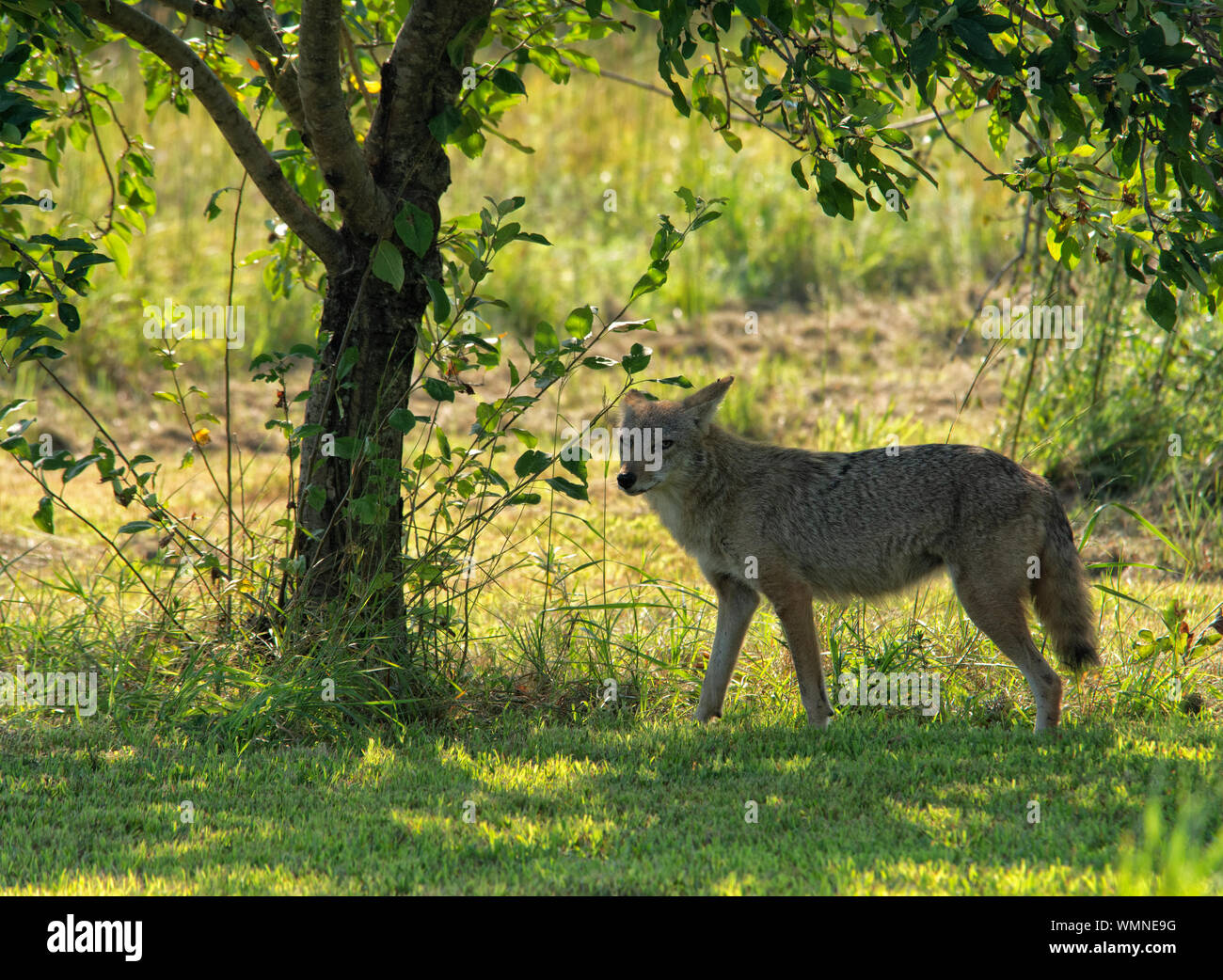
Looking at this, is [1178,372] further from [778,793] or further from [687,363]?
[778,793]

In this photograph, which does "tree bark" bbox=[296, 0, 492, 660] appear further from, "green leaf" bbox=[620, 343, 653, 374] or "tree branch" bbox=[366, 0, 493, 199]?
"green leaf" bbox=[620, 343, 653, 374]

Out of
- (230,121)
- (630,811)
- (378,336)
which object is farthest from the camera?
(378,336)

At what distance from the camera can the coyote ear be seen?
632 centimetres

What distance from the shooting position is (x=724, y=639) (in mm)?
6191

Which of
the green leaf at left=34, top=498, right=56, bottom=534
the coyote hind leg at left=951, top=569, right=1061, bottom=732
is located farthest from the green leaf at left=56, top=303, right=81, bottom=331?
the coyote hind leg at left=951, top=569, right=1061, bottom=732

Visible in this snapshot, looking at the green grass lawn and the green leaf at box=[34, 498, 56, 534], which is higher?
the green leaf at box=[34, 498, 56, 534]

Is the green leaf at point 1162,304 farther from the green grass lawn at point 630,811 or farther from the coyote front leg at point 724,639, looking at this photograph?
the coyote front leg at point 724,639

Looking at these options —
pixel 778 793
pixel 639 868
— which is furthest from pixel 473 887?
pixel 778 793

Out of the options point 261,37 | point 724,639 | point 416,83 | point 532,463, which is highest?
point 261,37

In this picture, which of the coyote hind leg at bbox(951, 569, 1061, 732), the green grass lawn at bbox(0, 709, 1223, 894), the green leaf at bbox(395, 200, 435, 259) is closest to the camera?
the green grass lawn at bbox(0, 709, 1223, 894)

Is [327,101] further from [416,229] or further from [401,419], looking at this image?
[401,419]

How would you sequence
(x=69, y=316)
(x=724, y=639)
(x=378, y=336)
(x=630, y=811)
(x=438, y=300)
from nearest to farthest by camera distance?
1. (x=630, y=811)
2. (x=69, y=316)
3. (x=438, y=300)
4. (x=378, y=336)
5. (x=724, y=639)

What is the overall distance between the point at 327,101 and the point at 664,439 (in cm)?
231

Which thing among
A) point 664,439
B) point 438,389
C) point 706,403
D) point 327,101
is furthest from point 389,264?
point 706,403
